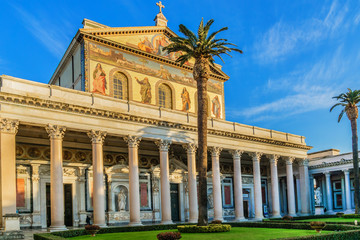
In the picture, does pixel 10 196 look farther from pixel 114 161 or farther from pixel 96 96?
pixel 114 161

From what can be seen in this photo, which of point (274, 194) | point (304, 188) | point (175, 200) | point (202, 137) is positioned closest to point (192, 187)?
point (175, 200)

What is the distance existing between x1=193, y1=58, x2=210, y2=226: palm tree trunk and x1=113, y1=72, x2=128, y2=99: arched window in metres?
10.1

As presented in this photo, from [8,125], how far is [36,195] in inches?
335

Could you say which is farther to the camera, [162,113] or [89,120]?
[162,113]

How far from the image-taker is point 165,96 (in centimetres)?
3944

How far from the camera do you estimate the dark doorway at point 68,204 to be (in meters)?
32.9

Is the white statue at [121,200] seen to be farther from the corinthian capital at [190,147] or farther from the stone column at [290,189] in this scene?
the stone column at [290,189]

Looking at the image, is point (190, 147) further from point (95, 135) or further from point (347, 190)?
point (347, 190)

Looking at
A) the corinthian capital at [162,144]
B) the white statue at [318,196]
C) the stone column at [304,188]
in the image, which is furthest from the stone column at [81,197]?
the white statue at [318,196]

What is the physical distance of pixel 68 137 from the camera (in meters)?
33.1

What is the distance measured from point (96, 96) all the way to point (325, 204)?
36545mm

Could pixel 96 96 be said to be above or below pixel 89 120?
above

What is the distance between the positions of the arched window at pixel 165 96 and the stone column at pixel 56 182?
1384 cm

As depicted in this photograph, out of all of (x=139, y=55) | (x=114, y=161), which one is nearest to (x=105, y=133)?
(x=114, y=161)
